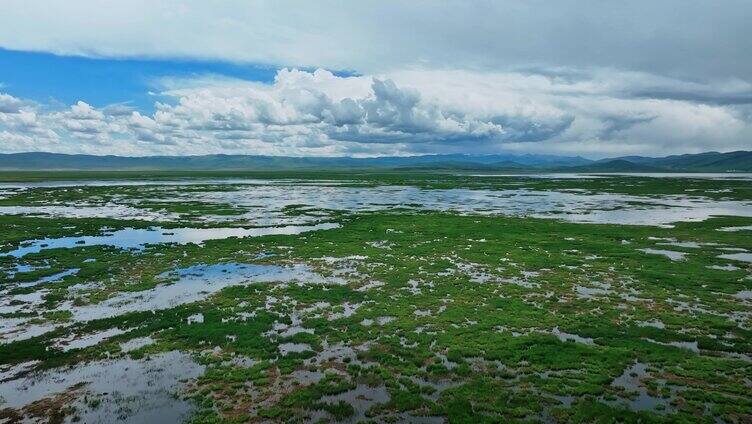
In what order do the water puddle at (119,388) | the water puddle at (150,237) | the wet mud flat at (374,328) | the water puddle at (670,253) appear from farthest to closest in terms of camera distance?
the water puddle at (150,237) → the water puddle at (670,253) → the wet mud flat at (374,328) → the water puddle at (119,388)

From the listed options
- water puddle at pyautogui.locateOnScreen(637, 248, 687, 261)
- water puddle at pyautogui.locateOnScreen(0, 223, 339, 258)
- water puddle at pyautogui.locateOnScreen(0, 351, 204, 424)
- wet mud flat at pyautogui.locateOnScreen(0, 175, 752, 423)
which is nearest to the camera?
water puddle at pyautogui.locateOnScreen(0, 351, 204, 424)

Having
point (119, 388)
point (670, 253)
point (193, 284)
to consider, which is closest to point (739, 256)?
point (670, 253)

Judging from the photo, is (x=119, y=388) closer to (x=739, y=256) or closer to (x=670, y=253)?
(x=670, y=253)

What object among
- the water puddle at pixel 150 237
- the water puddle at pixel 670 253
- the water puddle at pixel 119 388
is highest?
the water puddle at pixel 150 237

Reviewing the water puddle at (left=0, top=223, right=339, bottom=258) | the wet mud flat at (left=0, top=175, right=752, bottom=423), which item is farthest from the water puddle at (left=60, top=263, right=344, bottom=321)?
the water puddle at (left=0, top=223, right=339, bottom=258)

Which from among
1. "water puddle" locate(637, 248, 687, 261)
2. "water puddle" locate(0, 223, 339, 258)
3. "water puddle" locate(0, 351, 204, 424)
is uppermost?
"water puddle" locate(0, 223, 339, 258)

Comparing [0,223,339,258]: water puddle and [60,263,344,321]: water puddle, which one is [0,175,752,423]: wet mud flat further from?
[0,223,339,258]: water puddle

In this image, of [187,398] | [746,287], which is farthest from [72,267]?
[746,287]

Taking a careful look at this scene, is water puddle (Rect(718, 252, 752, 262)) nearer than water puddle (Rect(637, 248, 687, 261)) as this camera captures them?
Yes

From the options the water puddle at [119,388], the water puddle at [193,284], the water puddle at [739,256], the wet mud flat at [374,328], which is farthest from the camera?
the water puddle at [739,256]

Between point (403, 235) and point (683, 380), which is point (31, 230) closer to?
point (403, 235)

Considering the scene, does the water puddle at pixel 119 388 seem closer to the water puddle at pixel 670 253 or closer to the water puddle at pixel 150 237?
the water puddle at pixel 150 237

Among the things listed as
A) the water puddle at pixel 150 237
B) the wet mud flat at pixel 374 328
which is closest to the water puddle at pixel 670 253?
the wet mud flat at pixel 374 328

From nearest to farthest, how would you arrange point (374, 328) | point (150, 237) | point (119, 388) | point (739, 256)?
1. point (119, 388)
2. point (374, 328)
3. point (739, 256)
4. point (150, 237)
